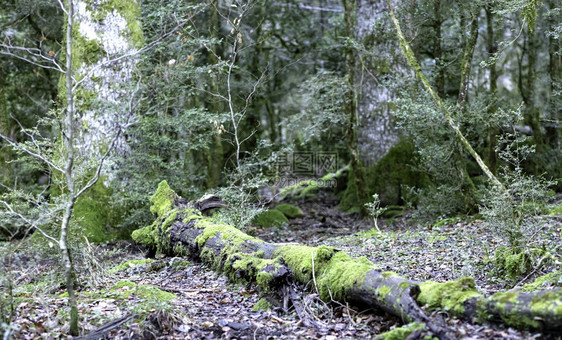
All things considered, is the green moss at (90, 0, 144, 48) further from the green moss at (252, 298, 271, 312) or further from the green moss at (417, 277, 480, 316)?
the green moss at (417, 277, 480, 316)

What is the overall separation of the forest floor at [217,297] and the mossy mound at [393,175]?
11.5 feet

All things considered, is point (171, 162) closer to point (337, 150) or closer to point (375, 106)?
point (375, 106)

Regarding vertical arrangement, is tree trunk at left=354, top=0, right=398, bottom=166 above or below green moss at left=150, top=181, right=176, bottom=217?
above

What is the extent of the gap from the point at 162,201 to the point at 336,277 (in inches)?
172

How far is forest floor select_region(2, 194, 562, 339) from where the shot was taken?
3.90 meters

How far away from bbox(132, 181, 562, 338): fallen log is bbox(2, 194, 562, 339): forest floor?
111 millimetres

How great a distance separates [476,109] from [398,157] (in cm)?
308

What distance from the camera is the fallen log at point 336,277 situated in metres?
3.21

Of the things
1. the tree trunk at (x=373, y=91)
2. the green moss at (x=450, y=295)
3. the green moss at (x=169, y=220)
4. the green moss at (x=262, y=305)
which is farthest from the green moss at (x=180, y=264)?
the tree trunk at (x=373, y=91)

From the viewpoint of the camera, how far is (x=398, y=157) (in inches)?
456

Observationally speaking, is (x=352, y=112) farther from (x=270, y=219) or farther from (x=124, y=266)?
(x=124, y=266)

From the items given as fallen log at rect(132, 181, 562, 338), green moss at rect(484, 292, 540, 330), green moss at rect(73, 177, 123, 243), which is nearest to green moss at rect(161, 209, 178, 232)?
fallen log at rect(132, 181, 562, 338)

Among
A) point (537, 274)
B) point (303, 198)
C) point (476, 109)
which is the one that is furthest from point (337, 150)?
point (537, 274)

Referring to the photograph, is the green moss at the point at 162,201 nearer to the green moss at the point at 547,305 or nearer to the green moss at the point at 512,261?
the green moss at the point at 512,261
